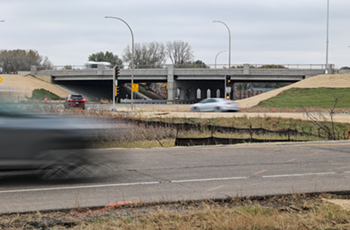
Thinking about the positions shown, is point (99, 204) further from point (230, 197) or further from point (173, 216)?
point (230, 197)

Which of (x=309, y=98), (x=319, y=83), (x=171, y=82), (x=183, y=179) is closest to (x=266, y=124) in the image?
(x=183, y=179)

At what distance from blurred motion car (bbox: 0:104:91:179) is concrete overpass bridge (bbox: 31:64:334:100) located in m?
57.1

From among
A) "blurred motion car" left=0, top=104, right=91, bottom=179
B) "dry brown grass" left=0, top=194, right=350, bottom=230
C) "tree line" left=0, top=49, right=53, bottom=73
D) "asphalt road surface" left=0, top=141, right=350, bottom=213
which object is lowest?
"asphalt road surface" left=0, top=141, right=350, bottom=213

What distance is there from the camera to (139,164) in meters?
9.27

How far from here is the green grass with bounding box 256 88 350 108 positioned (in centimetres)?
4328

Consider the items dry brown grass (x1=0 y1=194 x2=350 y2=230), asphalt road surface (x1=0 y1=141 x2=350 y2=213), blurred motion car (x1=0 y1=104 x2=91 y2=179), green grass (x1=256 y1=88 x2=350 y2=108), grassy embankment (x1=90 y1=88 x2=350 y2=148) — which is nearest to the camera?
dry brown grass (x1=0 y1=194 x2=350 y2=230)

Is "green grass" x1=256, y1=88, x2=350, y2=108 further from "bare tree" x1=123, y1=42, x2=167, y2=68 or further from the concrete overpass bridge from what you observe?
"bare tree" x1=123, y1=42, x2=167, y2=68

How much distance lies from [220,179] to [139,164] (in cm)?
241

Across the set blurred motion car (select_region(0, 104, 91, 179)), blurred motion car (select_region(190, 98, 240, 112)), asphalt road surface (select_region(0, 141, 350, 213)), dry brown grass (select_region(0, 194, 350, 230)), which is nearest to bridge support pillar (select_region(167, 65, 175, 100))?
blurred motion car (select_region(190, 98, 240, 112))

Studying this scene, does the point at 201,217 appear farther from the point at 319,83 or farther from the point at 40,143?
the point at 319,83

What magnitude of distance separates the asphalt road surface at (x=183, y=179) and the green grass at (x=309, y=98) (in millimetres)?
33817

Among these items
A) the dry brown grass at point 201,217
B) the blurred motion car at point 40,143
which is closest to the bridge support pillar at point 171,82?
the blurred motion car at point 40,143

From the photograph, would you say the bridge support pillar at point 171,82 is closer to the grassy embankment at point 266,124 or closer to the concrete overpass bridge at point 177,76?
the concrete overpass bridge at point 177,76

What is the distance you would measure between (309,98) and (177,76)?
89.7 feet
